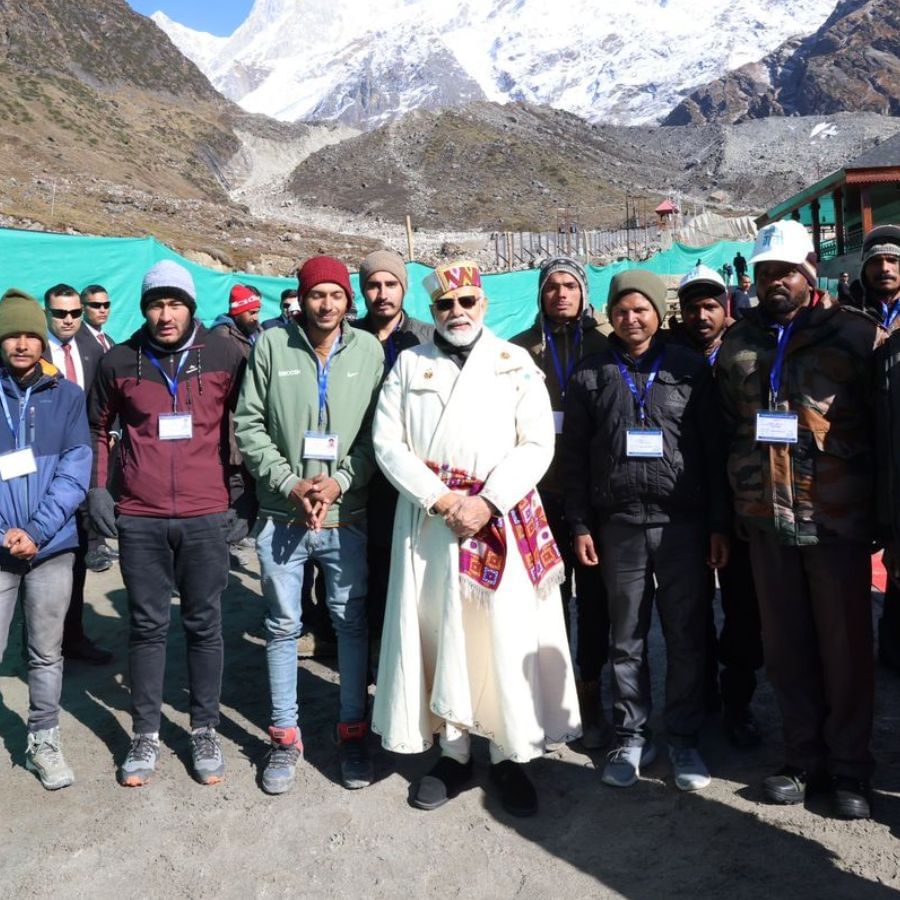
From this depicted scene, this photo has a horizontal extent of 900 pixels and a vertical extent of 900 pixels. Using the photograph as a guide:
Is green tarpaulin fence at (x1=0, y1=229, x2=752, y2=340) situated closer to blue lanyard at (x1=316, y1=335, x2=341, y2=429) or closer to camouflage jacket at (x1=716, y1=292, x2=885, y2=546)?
blue lanyard at (x1=316, y1=335, x2=341, y2=429)

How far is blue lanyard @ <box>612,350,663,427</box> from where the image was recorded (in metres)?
3.04

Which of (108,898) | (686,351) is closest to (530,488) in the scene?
(686,351)

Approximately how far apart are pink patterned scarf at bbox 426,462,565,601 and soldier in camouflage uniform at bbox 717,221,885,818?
73 centimetres

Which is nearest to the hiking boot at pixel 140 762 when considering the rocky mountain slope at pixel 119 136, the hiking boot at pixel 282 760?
the hiking boot at pixel 282 760

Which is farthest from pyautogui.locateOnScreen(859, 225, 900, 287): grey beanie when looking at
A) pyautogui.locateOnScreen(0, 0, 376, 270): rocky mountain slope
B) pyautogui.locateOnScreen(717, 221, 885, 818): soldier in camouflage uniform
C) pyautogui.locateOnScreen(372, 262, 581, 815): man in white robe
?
pyautogui.locateOnScreen(0, 0, 376, 270): rocky mountain slope

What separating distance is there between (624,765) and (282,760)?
1.34 metres

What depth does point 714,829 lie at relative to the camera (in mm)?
2814

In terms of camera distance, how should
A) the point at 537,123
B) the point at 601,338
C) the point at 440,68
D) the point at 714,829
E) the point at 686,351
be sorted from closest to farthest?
the point at 714,829 < the point at 686,351 < the point at 601,338 < the point at 537,123 < the point at 440,68

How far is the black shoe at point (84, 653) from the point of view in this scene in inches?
177

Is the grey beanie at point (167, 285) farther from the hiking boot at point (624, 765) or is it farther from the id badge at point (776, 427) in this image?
the hiking boot at point (624, 765)

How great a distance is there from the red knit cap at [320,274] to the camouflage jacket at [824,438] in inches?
63.2

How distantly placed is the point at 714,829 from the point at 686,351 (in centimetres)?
171

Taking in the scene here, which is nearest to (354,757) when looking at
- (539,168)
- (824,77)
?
(539,168)

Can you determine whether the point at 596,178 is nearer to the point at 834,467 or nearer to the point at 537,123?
the point at 537,123
